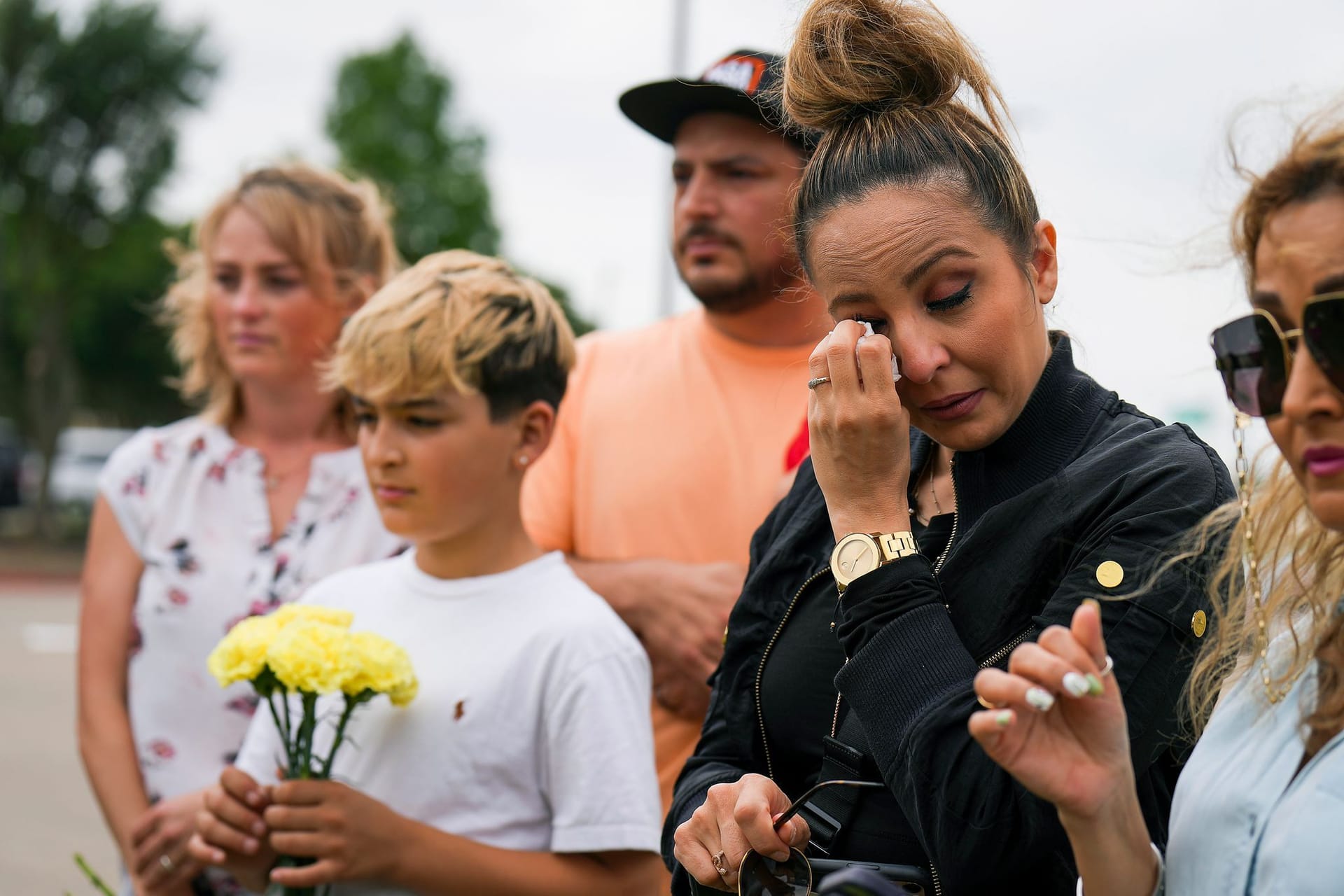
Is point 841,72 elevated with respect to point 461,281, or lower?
elevated

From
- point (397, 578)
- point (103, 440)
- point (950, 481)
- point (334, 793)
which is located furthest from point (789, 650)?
point (103, 440)

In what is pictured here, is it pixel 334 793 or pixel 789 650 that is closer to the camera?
pixel 789 650

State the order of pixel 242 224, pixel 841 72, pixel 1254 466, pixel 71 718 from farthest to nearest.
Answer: pixel 71 718 < pixel 242 224 < pixel 841 72 < pixel 1254 466

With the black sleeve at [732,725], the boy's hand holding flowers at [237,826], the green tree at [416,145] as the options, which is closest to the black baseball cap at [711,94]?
the black sleeve at [732,725]

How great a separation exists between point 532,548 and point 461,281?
25.8 inches

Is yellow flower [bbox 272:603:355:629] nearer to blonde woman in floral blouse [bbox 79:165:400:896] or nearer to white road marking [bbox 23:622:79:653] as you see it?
blonde woman in floral blouse [bbox 79:165:400:896]

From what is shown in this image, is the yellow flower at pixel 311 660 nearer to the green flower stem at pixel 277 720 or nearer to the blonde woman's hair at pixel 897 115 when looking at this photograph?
the green flower stem at pixel 277 720

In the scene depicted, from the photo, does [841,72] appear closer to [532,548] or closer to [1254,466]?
[1254,466]

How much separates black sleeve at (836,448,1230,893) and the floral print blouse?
2.08 meters

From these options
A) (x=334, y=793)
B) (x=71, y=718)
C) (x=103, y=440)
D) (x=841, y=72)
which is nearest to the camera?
(x=841, y=72)

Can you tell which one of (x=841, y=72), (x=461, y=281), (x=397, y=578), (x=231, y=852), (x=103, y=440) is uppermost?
(x=841, y=72)

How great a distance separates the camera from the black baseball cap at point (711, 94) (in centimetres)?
306

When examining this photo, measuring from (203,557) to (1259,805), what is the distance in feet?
9.09

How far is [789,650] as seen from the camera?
2.02 m
